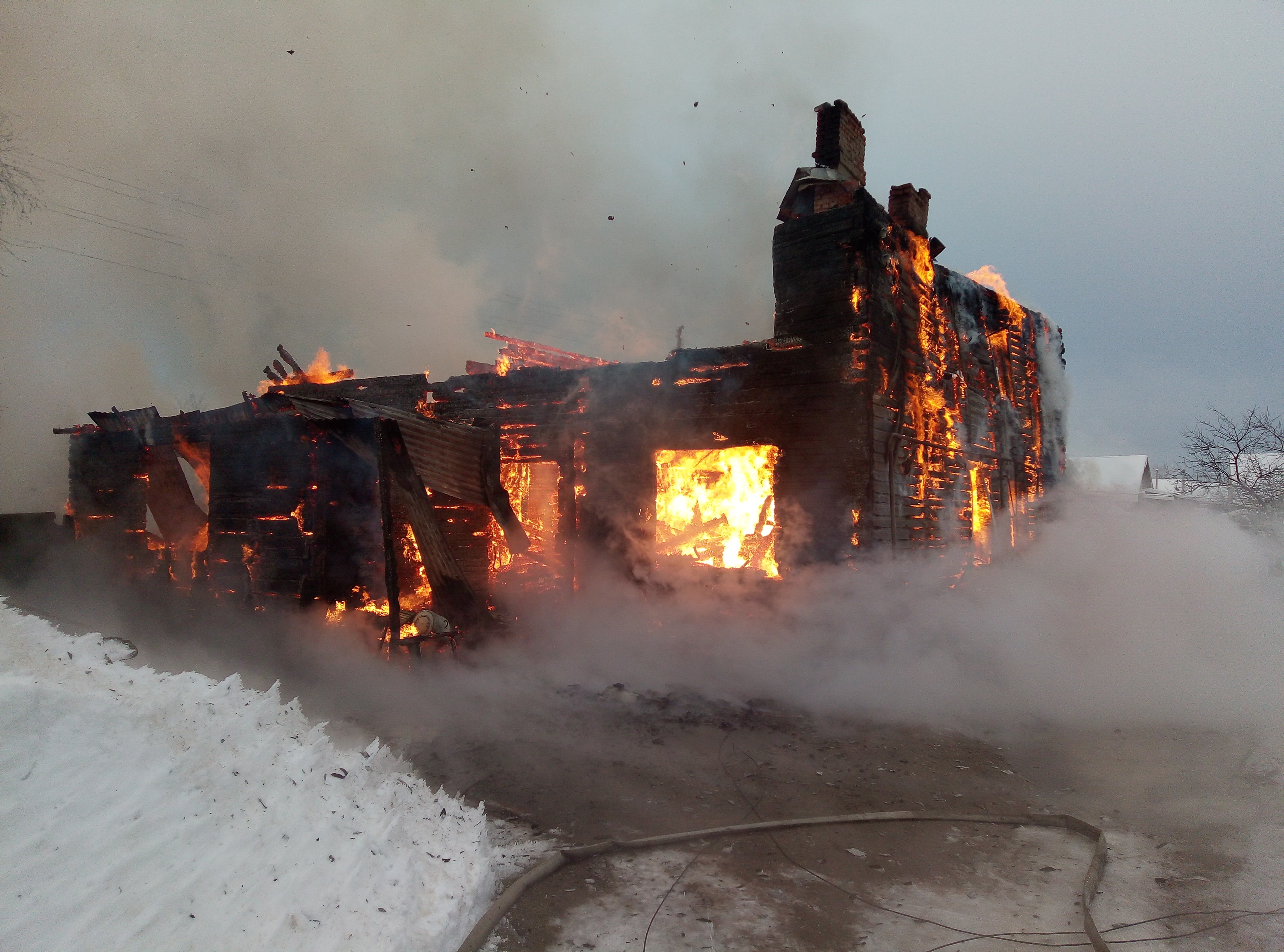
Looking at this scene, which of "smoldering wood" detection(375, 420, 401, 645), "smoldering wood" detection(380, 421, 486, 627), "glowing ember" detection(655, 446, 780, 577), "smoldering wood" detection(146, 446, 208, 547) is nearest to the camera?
"smoldering wood" detection(375, 420, 401, 645)

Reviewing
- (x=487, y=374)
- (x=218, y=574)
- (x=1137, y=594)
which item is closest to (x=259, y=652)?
(x=218, y=574)

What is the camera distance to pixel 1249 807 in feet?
15.6

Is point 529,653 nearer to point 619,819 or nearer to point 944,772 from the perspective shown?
point 619,819

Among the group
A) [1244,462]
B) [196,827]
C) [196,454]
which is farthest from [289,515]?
[1244,462]

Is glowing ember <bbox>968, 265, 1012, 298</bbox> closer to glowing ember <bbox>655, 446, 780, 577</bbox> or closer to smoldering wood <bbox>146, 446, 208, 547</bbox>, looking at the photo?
glowing ember <bbox>655, 446, 780, 577</bbox>

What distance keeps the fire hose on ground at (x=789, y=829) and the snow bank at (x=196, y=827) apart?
12cm

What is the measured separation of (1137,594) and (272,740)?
42.5 ft

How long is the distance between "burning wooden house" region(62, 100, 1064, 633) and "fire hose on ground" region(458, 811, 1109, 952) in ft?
14.4

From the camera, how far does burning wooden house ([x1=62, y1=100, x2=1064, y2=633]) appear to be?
354 inches

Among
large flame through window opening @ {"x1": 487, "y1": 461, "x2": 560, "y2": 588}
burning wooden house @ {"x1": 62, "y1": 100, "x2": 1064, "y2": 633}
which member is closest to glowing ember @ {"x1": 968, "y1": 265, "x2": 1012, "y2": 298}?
burning wooden house @ {"x1": 62, "y1": 100, "x2": 1064, "y2": 633}

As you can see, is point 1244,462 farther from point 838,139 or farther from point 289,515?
point 289,515

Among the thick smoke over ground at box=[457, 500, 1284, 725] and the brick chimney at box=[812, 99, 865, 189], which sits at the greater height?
the brick chimney at box=[812, 99, 865, 189]

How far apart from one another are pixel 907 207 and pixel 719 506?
18.6 feet

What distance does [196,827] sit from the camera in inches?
104
